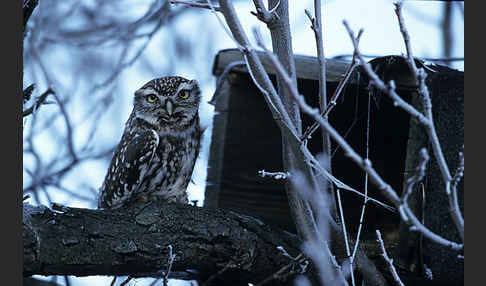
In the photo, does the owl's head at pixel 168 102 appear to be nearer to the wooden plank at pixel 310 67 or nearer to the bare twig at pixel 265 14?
the wooden plank at pixel 310 67

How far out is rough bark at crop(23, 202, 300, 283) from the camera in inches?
95.9

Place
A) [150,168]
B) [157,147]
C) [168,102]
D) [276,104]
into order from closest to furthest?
[276,104], [150,168], [157,147], [168,102]

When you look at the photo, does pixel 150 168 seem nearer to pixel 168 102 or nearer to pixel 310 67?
pixel 168 102

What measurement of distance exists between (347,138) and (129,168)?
1253 millimetres

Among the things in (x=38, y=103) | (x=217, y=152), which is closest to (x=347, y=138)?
(x=217, y=152)

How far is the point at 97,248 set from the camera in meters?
2.51

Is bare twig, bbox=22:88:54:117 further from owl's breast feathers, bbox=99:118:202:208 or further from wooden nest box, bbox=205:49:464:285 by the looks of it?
wooden nest box, bbox=205:49:464:285

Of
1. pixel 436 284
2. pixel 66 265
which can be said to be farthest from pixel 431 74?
pixel 66 265

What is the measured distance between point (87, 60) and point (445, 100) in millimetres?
5362

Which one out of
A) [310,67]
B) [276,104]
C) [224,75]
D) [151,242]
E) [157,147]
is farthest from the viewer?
[157,147]

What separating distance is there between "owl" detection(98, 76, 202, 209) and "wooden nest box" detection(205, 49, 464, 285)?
8.0 inches

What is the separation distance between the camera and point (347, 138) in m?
3.80

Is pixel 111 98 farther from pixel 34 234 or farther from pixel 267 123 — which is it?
pixel 34 234

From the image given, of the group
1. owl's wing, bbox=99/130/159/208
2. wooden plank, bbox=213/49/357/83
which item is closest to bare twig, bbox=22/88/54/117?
owl's wing, bbox=99/130/159/208
